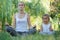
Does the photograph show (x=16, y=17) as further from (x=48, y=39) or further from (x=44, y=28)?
(x=48, y=39)

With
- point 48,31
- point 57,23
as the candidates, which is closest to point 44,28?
point 48,31

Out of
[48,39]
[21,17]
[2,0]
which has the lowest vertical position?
[48,39]

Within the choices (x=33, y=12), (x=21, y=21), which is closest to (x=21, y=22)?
(x=21, y=21)

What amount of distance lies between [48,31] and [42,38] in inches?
42.1

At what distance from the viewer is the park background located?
3.84 metres

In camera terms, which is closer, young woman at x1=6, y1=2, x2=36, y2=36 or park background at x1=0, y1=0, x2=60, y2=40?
park background at x1=0, y1=0, x2=60, y2=40

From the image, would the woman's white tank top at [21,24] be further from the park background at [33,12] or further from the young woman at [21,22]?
the park background at [33,12]

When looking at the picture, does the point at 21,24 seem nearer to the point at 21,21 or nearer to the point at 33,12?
the point at 21,21

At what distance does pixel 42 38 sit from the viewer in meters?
3.77

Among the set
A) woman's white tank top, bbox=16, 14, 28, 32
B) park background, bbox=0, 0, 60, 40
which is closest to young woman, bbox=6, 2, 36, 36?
woman's white tank top, bbox=16, 14, 28, 32

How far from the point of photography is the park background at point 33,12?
384 cm

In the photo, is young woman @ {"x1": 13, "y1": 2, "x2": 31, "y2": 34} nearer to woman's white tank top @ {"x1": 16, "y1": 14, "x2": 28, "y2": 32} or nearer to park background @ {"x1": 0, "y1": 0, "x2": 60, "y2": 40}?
woman's white tank top @ {"x1": 16, "y1": 14, "x2": 28, "y2": 32}

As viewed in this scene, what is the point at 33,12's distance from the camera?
6.27 metres

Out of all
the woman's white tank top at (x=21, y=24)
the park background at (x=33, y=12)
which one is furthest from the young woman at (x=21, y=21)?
the park background at (x=33, y=12)
